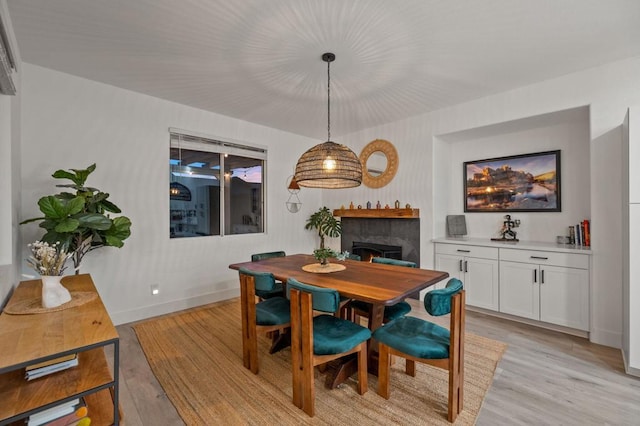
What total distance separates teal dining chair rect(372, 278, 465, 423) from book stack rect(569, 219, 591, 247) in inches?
93.0

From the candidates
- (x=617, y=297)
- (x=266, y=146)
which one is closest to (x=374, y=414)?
(x=617, y=297)

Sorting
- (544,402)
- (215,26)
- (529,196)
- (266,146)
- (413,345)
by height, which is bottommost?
(544,402)

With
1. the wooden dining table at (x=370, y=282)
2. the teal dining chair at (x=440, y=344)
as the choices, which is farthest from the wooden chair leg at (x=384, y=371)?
the wooden dining table at (x=370, y=282)

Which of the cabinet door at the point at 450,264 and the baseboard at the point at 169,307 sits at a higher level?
the cabinet door at the point at 450,264

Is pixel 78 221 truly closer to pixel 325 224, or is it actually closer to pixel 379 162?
pixel 325 224

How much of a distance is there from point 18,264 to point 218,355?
79.2 inches

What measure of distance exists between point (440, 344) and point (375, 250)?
9.83 ft

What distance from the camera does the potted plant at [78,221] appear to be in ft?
7.54

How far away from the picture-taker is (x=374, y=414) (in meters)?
1.89

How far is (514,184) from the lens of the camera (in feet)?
12.9

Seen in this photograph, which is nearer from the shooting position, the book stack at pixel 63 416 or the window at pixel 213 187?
the book stack at pixel 63 416

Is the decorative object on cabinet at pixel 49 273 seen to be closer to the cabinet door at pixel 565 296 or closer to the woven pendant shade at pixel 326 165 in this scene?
the woven pendant shade at pixel 326 165

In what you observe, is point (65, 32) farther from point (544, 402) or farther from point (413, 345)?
point (544, 402)

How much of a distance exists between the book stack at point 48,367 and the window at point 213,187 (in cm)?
246
